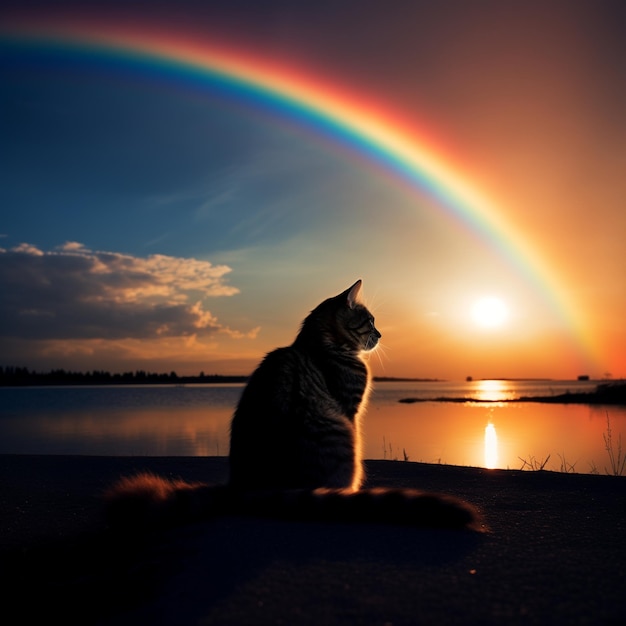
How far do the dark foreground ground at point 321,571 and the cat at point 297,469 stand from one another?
14 centimetres

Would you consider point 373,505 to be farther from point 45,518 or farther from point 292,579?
Answer: point 45,518

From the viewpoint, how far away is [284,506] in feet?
12.2

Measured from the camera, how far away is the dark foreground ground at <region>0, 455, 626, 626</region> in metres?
2.36

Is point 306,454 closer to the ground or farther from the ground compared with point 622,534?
farther from the ground

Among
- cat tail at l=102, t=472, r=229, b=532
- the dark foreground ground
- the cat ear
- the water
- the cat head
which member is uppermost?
the cat ear

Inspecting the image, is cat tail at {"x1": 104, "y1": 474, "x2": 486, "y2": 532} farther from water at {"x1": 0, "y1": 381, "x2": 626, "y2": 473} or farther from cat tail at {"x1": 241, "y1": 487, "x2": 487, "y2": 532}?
water at {"x1": 0, "y1": 381, "x2": 626, "y2": 473}

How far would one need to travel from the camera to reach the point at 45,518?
4.53 metres

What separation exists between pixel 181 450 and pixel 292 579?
1486 cm

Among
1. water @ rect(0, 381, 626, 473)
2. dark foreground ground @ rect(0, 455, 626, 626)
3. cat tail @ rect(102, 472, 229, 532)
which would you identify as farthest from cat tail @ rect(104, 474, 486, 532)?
water @ rect(0, 381, 626, 473)

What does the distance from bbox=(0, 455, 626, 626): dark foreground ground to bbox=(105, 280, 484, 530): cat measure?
0.14 meters

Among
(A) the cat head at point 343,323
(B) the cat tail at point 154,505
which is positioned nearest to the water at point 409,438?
(A) the cat head at point 343,323

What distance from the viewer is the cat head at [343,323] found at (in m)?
5.63

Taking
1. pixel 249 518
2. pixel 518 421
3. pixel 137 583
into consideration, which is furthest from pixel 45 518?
pixel 518 421

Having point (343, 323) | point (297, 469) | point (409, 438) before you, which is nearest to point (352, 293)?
point (343, 323)
